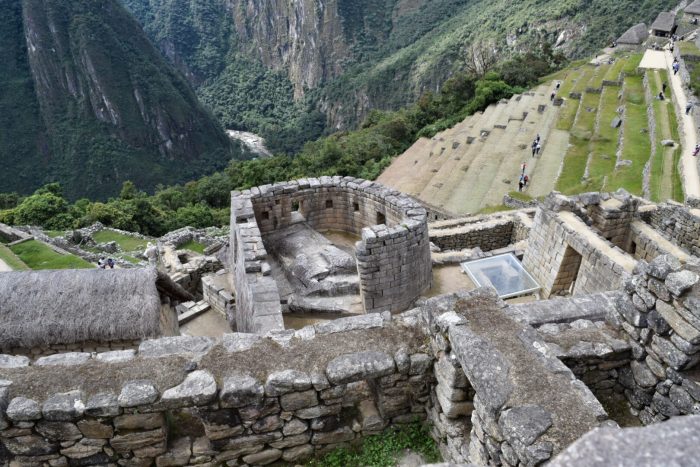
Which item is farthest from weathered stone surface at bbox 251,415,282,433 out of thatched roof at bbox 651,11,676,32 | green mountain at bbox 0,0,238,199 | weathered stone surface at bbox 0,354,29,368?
green mountain at bbox 0,0,238,199

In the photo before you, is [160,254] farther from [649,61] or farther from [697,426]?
[649,61]

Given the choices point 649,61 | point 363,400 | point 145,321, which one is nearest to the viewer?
point 363,400

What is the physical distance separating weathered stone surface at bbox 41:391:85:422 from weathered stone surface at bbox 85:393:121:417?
0.19ft

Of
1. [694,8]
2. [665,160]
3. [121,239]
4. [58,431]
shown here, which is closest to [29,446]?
[58,431]

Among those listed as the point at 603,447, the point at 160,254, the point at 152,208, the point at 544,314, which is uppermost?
the point at 603,447

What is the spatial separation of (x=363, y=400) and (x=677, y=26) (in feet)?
219

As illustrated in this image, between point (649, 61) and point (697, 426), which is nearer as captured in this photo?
point (697, 426)

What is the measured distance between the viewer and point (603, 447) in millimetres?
2162

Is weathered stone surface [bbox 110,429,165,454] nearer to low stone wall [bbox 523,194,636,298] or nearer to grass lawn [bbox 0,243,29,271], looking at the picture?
low stone wall [bbox 523,194,636,298]

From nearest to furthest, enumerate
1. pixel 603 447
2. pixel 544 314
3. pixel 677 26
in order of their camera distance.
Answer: pixel 603 447, pixel 544 314, pixel 677 26

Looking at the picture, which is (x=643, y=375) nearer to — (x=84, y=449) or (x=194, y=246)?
(x=84, y=449)

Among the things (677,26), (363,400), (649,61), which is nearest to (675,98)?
(649,61)

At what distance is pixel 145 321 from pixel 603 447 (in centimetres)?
724

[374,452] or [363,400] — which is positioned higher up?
[363,400]
